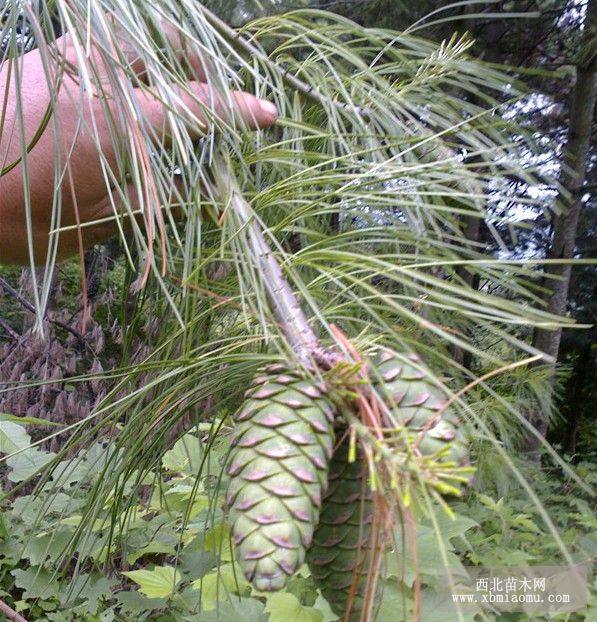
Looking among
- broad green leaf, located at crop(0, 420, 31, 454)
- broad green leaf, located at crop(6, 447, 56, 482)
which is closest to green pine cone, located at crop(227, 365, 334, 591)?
broad green leaf, located at crop(0, 420, 31, 454)

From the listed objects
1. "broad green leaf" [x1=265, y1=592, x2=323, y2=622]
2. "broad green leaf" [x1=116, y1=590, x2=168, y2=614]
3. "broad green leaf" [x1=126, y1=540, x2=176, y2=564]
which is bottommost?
"broad green leaf" [x1=116, y1=590, x2=168, y2=614]

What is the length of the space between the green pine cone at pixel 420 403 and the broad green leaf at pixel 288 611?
49 centimetres

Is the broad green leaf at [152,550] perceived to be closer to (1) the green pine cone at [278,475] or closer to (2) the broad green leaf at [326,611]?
(2) the broad green leaf at [326,611]

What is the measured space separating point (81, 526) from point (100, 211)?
334mm

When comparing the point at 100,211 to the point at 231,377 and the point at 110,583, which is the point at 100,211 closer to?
the point at 231,377

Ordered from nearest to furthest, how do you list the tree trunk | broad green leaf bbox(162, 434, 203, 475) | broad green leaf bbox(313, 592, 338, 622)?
broad green leaf bbox(313, 592, 338, 622), broad green leaf bbox(162, 434, 203, 475), the tree trunk

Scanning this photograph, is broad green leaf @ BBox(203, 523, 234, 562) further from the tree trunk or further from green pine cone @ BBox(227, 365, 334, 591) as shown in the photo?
the tree trunk

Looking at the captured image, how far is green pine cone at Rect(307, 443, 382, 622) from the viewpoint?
0.31 m

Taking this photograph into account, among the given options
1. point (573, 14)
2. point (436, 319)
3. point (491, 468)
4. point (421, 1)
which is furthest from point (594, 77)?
point (436, 319)

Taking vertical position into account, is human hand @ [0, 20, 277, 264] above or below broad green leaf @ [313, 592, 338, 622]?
above

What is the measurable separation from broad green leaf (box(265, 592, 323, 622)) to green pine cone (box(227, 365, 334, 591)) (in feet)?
1.57

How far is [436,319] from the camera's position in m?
0.57

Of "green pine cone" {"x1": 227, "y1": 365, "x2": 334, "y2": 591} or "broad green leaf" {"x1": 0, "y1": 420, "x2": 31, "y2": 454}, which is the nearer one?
"green pine cone" {"x1": 227, "y1": 365, "x2": 334, "y2": 591}

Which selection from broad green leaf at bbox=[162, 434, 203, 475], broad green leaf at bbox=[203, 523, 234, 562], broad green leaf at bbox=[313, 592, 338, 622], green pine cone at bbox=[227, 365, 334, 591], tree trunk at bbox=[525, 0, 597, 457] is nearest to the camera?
green pine cone at bbox=[227, 365, 334, 591]
